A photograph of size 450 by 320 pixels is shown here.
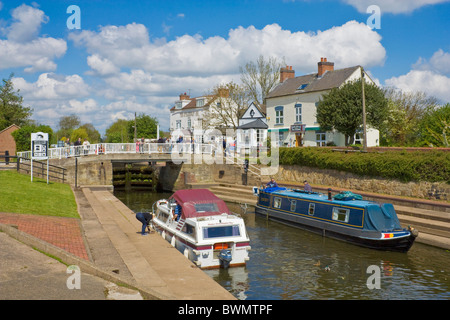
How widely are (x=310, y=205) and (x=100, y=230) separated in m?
11.2

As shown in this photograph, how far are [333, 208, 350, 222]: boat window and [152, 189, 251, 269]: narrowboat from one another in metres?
5.91

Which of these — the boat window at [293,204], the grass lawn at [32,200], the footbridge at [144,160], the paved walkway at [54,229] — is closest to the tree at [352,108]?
the footbridge at [144,160]

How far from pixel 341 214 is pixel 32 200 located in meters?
14.8

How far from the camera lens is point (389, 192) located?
2509 cm

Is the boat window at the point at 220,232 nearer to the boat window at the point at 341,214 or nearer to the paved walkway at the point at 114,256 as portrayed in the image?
the paved walkway at the point at 114,256

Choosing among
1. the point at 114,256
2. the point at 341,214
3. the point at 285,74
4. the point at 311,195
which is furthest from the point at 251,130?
the point at 114,256

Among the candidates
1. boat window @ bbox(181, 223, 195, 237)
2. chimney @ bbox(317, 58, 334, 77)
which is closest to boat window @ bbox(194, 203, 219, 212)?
boat window @ bbox(181, 223, 195, 237)

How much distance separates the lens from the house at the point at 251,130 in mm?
40188

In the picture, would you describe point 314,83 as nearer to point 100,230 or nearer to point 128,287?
point 100,230

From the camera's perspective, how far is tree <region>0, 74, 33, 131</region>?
6825 cm

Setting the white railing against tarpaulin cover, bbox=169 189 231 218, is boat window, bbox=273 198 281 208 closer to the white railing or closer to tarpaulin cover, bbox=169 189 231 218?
tarpaulin cover, bbox=169 189 231 218

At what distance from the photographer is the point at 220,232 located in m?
15.1

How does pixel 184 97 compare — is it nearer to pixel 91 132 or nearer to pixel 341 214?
pixel 91 132
